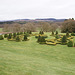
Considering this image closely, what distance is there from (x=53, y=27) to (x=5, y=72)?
60.2 meters

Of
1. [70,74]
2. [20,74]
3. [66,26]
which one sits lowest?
[70,74]

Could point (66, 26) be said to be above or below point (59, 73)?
above

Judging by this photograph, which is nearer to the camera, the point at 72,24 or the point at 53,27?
the point at 72,24

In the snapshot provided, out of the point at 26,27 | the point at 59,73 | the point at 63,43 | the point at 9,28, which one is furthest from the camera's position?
the point at 9,28

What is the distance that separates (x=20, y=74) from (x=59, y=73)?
315cm

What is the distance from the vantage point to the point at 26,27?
57594mm

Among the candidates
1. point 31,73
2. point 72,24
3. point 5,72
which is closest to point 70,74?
point 31,73

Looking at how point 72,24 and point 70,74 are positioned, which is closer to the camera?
point 70,74

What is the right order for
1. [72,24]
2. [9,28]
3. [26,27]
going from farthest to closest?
[9,28] → [26,27] → [72,24]

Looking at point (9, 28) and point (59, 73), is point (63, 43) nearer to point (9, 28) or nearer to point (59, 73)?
point (59, 73)

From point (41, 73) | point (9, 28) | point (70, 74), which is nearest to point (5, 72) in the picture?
point (41, 73)

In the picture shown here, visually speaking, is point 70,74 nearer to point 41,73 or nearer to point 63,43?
point 41,73

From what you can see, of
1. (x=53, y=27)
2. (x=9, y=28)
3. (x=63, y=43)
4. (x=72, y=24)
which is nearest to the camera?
(x=63, y=43)

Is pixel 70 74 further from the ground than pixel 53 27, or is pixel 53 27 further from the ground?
pixel 53 27
